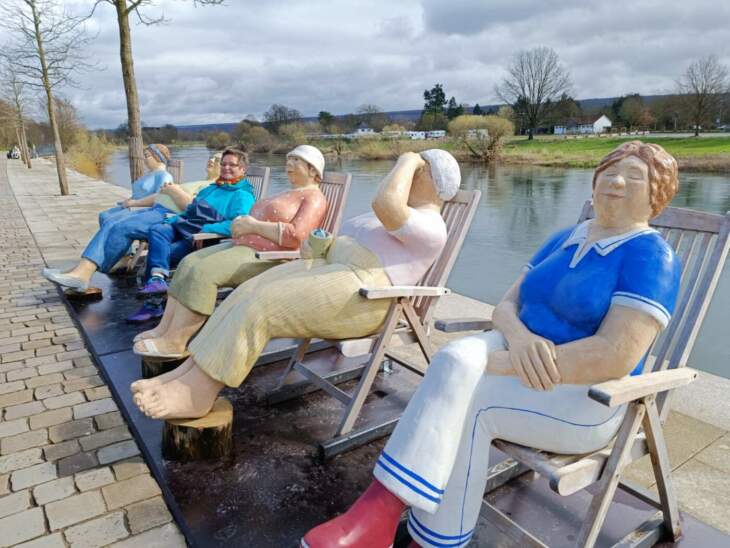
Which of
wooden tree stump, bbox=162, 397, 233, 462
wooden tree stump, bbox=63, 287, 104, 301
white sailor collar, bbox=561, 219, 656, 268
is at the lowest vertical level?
wooden tree stump, bbox=63, 287, 104, 301

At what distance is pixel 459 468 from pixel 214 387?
43.4 inches

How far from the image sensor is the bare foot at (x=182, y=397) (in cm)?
212

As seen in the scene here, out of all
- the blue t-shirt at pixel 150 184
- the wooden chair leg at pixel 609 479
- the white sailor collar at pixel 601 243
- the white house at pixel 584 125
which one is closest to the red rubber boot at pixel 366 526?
the wooden chair leg at pixel 609 479

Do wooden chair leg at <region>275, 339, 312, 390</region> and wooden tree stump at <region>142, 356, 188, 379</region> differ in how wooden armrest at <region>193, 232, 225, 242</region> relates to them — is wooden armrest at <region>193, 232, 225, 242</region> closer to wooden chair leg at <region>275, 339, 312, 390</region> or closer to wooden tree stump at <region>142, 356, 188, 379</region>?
wooden tree stump at <region>142, 356, 188, 379</region>

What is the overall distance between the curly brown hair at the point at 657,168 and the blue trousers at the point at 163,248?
3.73m

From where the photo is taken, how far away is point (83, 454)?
7.91 ft

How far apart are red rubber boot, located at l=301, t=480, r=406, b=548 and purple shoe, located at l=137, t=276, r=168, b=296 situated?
→ 10.2 ft

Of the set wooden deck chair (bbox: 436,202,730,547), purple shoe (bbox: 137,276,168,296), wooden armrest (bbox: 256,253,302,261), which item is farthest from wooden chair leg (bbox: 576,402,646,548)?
purple shoe (bbox: 137,276,168,296)

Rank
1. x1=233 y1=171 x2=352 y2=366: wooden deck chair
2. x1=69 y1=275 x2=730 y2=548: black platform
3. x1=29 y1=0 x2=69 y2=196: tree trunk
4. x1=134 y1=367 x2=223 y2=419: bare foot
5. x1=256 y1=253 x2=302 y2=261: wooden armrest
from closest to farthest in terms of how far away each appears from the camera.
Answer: x1=69 y1=275 x2=730 y2=548: black platform → x1=134 y1=367 x2=223 y2=419: bare foot → x1=256 y1=253 x2=302 y2=261: wooden armrest → x1=233 y1=171 x2=352 y2=366: wooden deck chair → x1=29 y1=0 x2=69 y2=196: tree trunk

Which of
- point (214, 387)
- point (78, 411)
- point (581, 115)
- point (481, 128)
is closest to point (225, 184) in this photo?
point (78, 411)

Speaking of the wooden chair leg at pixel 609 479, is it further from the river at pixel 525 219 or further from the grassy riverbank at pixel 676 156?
the grassy riverbank at pixel 676 156

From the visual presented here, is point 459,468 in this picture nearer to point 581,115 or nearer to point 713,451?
point 713,451

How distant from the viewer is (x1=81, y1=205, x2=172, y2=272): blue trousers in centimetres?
469

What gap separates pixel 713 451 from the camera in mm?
2365
